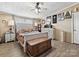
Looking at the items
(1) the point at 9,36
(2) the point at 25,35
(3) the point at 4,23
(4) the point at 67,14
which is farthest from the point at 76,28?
(3) the point at 4,23

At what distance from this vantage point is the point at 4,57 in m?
2.62

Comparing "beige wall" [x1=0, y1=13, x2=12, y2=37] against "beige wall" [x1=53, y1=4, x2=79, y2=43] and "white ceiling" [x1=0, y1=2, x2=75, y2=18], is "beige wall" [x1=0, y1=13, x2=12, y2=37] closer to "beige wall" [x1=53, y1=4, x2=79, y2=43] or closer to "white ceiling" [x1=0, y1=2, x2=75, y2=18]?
"white ceiling" [x1=0, y1=2, x2=75, y2=18]

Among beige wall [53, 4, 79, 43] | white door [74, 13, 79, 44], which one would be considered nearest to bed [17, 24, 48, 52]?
beige wall [53, 4, 79, 43]

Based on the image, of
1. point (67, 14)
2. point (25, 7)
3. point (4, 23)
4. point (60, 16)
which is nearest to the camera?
point (4, 23)

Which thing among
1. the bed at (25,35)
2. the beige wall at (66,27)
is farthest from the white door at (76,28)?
the bed at (25,35)

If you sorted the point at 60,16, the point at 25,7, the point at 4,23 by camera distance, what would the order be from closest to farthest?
the point at 4,23
the point at 25,7
the point at 60,16

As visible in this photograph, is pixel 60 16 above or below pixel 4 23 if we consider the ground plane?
above

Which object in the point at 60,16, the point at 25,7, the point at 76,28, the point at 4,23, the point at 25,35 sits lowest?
the point at 25,35

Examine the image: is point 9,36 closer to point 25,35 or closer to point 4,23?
point 4,23

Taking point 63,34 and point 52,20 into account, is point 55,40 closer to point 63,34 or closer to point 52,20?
point 63,34

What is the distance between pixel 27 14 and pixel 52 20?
0.73m

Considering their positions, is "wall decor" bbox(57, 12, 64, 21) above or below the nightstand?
above

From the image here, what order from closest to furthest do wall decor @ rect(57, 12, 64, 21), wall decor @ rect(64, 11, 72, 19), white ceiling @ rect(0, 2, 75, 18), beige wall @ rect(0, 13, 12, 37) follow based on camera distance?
1. beige wall @ rect(0, 13, 12, 37)
2. white ceiling @ rect(0, 2, 75, 18)
3. wall decor @ rect(57, 12, 64, 21)
4. wall decor @ rect(64, 11, 72, 19)

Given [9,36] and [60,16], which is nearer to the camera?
[9,36]
